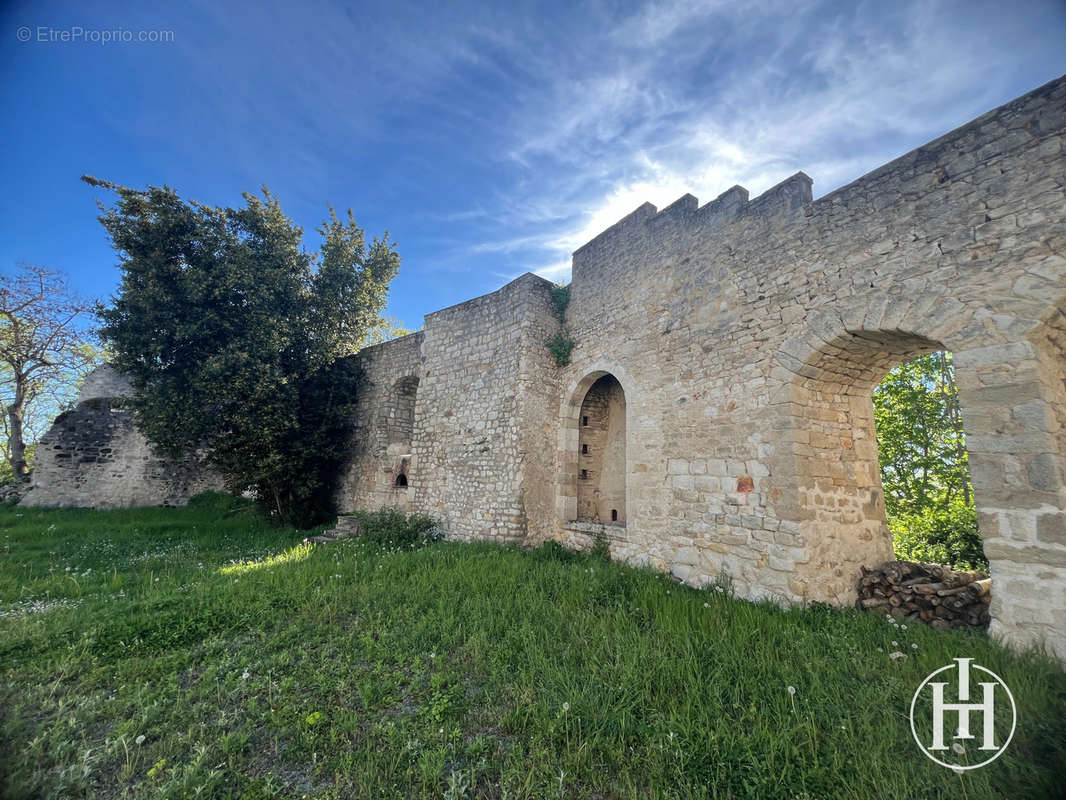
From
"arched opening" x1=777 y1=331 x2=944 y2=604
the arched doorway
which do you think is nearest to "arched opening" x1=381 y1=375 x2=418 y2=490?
the arched doorway

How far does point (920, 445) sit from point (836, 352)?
25.9 ft

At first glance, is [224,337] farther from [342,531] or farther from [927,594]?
[927,594]

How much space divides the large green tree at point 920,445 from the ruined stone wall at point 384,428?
→ 1120 centimetres

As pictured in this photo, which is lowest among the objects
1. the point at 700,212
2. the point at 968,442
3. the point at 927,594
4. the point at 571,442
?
the point at 927,594

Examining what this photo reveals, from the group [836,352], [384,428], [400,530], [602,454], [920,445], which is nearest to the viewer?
[836,352]

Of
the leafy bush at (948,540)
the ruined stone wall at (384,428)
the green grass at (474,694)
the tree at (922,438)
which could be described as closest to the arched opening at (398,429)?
the ruined stone wall at (384,428)

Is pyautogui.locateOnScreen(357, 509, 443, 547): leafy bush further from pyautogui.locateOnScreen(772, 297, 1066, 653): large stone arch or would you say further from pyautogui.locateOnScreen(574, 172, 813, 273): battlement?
pyautogui.locateOnScreen(772, 297, 1066, 653): large stone arch

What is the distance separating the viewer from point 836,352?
4.68 m

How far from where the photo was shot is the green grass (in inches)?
85.5

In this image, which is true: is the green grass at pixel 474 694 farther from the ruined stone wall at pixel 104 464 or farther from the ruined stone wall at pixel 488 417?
the ruined stone wall at pixel 104 464

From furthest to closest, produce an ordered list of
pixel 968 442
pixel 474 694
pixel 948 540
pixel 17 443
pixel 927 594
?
pixel 17 443 < pixel 948 540 < pixel 927 594 < pixel 968 442 < pixel 474 694

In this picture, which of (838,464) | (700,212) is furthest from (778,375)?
(700,212)

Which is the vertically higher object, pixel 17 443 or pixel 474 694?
pixel 17 443

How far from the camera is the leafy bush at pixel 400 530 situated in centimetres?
796
